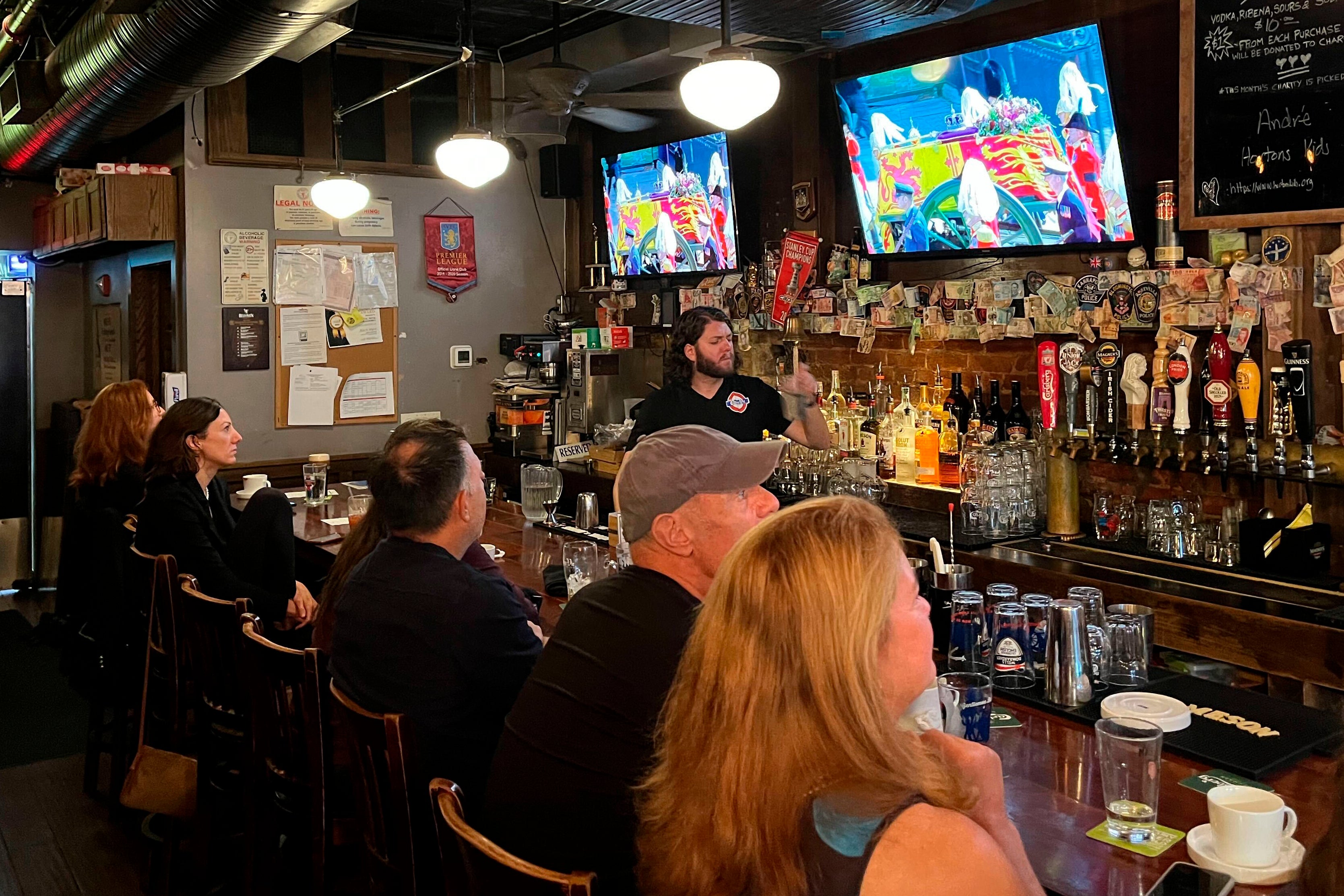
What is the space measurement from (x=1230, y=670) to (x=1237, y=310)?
45.5 inches

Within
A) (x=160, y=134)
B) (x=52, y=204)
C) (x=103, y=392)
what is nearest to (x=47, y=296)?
(x=52, y=204)

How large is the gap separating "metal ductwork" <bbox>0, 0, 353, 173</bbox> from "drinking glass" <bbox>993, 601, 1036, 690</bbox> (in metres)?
2.75

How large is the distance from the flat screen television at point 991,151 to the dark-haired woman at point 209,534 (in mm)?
2729

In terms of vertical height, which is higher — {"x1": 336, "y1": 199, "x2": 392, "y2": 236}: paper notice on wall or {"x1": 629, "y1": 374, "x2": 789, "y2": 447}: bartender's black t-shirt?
{"x1": 336, "y1": 199, "x2": 392, "y2": 236}: paper notice on wall

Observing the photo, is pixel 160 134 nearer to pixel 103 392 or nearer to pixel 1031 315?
pixel 103 392

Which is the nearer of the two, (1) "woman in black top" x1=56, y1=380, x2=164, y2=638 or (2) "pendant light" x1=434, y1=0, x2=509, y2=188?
(1) "woman in black top" x1=56, y1=380, x2=164, y2=638

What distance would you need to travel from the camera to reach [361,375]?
6758mm

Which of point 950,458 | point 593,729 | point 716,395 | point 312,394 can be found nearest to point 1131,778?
point 593,729

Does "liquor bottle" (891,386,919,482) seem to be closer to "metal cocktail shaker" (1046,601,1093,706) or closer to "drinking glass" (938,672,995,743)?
"metal cocktail shaker" (1046,601,1093,706)

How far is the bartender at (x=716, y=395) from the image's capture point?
15.9 feet

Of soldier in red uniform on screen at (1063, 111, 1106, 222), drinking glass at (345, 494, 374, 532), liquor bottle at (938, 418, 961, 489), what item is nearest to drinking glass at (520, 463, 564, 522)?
drinking glass at (345, 494, 374, 532)

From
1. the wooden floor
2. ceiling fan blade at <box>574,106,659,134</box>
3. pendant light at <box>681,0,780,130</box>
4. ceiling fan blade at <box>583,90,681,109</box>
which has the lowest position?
the wooden floor

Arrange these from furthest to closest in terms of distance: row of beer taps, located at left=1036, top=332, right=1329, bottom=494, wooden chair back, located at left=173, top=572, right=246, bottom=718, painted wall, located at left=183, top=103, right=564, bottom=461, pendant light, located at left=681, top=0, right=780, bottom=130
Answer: painted wall, located at left=183, top=103, right=564, bottom=461 < row of beer taps, located at left=1036, top=332, right=1329, bottom=494 < pendant light, located at left=681, top=0, right=780, bottom=130 < wooden chair back, located at left=173, top=572, right=246, bottom=718

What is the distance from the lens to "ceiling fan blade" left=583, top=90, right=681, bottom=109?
5.02 m
